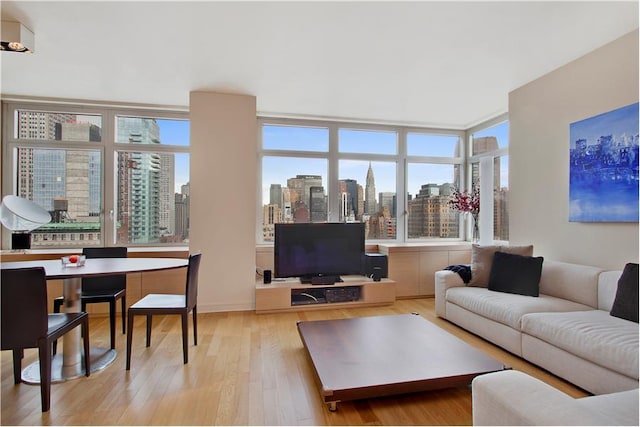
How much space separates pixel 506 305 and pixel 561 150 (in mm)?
1732

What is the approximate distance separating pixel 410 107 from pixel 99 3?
355 centimetres

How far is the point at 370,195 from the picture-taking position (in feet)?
17.1

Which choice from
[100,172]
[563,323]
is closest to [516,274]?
[563,323]

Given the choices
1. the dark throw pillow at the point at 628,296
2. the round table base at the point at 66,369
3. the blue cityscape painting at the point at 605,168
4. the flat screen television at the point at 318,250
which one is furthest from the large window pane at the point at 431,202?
the round table base at the point at 66,369

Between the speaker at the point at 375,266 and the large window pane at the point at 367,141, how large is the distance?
1.75 m

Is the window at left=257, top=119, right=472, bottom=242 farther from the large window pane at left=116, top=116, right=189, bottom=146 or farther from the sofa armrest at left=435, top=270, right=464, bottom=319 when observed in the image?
the sofa armrest at left=435, top=270, right=464, bottom=319

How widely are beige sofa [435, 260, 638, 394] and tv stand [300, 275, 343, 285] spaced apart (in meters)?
1.32

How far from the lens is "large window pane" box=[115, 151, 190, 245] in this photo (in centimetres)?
446

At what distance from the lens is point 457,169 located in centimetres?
556

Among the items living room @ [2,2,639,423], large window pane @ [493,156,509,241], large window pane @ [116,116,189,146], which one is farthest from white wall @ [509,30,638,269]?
large window pane @ [116,116,189,146]

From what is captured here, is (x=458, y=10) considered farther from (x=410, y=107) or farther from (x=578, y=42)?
(x=410, y=107)

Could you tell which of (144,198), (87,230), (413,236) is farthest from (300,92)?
(87,230)

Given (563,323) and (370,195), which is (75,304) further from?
(370,195)

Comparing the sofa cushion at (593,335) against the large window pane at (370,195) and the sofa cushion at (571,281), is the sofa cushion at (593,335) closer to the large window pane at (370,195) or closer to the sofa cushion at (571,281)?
the sofa cushion at (571,281)
